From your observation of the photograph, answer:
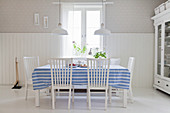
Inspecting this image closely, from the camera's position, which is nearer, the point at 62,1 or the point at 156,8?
the point at 156,8

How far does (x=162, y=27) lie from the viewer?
4.53 meters

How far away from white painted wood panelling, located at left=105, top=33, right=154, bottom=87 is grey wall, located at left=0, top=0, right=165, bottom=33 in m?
0.24

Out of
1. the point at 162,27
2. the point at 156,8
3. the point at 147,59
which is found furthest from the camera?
the point at 147,59

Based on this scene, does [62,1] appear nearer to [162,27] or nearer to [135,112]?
[162,27]

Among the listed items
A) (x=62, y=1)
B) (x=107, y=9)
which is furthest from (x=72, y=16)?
(x=107, y=9)

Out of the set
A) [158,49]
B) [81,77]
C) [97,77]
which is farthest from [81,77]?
[158,49]

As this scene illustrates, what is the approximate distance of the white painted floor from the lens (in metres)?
3.25

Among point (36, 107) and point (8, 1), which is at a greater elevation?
point (8, 1)

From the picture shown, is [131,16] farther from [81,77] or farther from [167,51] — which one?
[81,77]

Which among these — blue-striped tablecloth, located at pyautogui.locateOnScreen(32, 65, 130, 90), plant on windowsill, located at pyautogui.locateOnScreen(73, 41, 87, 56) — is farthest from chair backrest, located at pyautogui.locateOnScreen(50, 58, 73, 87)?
plant on windowsill, located at pyautogui.locateOnScreen(73, 41, 87, 56)

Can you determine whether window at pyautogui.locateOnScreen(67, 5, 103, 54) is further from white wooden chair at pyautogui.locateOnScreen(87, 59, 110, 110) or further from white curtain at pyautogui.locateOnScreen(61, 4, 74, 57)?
white wooden chair at pyautogui.locateOnScreen(87, 59, 110, 110)

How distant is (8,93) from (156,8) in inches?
177

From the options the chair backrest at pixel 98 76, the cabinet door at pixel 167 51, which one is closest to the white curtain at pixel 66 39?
the chair backrest at pixel 98 76

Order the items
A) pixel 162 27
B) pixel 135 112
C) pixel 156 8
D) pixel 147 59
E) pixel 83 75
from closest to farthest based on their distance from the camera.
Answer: pixel 135 112 → pixel 83 75 → pixel 162 27 → pixel 156 8 → pixel 147 59
